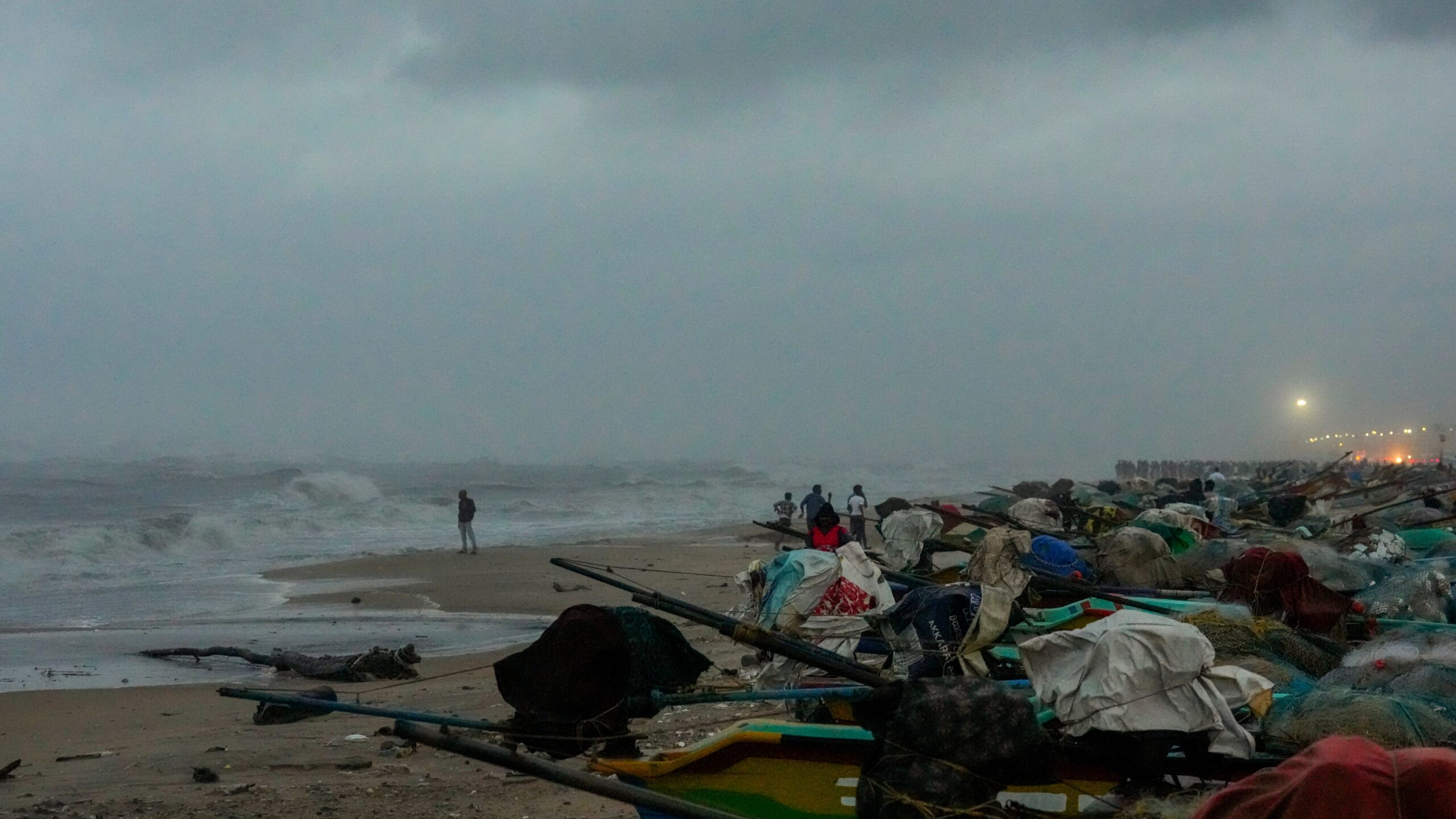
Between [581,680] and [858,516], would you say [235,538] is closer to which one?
[858,516]

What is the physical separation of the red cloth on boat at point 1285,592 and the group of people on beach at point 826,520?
3329mm

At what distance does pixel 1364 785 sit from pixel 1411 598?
8371 millimetres

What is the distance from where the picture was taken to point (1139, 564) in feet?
41.9

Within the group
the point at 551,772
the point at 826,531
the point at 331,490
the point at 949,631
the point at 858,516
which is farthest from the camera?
the point at 331,490

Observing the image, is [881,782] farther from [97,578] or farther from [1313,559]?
[97,578]

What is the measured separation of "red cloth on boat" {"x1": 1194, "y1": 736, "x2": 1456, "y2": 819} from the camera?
3258 millimetres

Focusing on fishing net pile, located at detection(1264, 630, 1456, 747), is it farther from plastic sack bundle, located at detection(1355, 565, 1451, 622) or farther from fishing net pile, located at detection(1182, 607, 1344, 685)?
plastic sack bundle, located at detection(1355, 565, 1451, 622)

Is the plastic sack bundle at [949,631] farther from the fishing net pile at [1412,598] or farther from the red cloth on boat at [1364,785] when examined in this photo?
the fishing net pile at [1412,598]

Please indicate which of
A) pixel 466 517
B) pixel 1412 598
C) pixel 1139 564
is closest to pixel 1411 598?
pixel 1412 598

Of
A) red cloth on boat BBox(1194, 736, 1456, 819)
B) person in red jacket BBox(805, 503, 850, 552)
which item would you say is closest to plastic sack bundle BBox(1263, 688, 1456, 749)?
red cloth on boat BBox(1194, 736, 1456, 819)

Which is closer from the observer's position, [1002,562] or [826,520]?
[1002,562]

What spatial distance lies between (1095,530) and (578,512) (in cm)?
3216

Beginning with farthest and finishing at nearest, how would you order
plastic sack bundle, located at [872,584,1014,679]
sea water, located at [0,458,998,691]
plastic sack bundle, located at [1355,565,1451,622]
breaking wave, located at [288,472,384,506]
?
breaking wave, located at [288,472,384,506]
sea water, located at [0,458,998,691]
plastic sack bundle, located at [1355,565,1451,622]
plastic sack bundle, located at [872,584,1014,679]

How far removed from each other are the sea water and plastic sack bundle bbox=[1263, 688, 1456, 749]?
10.8 m
